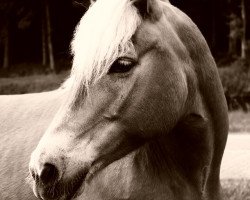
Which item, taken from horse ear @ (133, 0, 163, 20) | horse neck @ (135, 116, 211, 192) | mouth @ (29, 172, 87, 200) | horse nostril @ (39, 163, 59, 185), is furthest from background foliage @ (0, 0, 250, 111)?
horse nostril @ (39, 163, 59, 185)

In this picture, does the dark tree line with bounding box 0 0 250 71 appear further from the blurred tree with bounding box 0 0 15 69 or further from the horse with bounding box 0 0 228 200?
the horse with bounding box 0 0 228 200

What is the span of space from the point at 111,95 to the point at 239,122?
10.6 meters

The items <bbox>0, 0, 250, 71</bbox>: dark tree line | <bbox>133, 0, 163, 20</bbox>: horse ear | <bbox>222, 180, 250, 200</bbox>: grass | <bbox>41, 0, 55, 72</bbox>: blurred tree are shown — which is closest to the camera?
<bbox>133, 0, 163, 20</bbox>: horse ear

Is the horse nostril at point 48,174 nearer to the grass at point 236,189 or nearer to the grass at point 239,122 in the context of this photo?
the grass at point 236,189

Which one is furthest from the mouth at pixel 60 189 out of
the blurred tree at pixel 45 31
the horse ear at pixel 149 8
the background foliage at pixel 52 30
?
the blurred tree at pixel 45 31

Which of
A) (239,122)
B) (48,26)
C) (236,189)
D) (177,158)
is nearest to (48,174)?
(177,158)

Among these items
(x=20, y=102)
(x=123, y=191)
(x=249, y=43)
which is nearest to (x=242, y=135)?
(x=20, y=102)

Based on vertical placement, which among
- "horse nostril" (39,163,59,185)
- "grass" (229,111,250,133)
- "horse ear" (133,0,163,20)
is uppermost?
"horse ear" (133,0,163,20)

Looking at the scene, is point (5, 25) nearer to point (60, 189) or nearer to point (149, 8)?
point (149, 8)

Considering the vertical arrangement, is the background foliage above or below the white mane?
below

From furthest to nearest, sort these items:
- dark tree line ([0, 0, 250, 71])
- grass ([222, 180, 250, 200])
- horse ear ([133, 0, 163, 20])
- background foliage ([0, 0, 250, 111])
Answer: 1. dark tree line ([0, 0, 250, 71])
2. background foliage ([0, 0, 250, 111])
3. grass ([222, 180, 250, 200])
4. horse ear ([133, 0, 163, 20])

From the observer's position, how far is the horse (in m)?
3.09

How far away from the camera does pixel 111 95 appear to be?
3139 mm

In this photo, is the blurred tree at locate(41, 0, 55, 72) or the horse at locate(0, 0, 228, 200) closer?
the horse at locate(0, 0, 228, 200)
